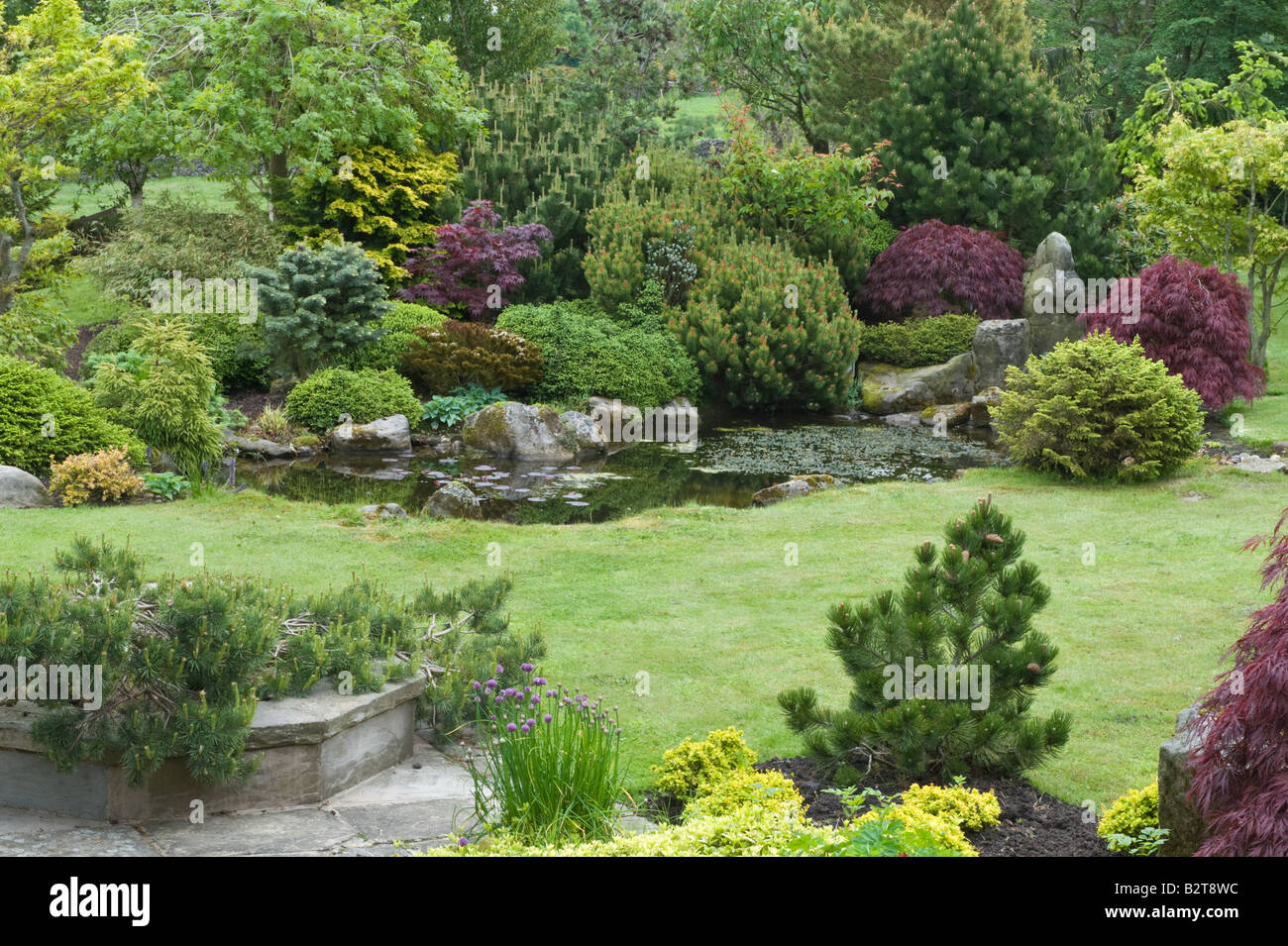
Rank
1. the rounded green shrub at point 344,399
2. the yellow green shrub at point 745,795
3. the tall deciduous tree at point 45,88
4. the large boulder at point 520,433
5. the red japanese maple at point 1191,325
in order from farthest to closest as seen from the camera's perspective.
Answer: the rounded green shrub at point 344,399
the large boulder at point 520,433
the red japanese maple at point 1191,325
the tall deciduous tree at point 45,88
the yellow green shrub at point 745,795

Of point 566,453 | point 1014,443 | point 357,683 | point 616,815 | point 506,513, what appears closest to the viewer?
point 616,815

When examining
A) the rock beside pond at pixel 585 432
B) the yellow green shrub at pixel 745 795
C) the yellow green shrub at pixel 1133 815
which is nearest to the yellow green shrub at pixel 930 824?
the yellow green shrub at pixel 745 795

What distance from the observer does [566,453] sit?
1537cm

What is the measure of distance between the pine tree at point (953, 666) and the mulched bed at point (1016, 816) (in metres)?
0.10

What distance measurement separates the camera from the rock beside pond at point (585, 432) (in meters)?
15.6

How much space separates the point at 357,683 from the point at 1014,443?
9265 millimetres

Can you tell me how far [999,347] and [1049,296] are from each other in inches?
58.5

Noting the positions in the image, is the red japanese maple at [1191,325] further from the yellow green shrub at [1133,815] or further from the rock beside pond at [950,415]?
the yellow green shrub at [1133,815]

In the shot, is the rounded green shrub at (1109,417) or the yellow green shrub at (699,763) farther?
the rounded green shrub at (1109,417)

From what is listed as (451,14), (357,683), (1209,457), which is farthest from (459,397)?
(451,14)

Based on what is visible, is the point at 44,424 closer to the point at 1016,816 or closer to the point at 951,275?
the point at 1016,816

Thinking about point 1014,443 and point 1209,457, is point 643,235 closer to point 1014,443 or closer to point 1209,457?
point 1014,443

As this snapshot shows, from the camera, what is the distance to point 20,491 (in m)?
11.0

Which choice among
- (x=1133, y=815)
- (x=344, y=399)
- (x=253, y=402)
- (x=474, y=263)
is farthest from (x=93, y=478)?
(x=1133, y=815)
